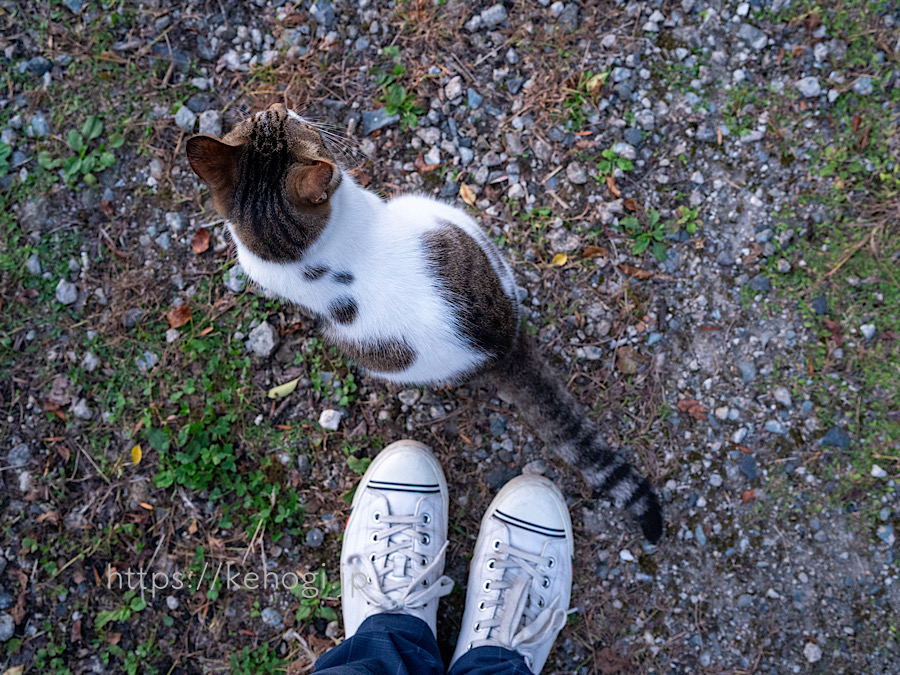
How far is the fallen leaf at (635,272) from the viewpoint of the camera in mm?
3262

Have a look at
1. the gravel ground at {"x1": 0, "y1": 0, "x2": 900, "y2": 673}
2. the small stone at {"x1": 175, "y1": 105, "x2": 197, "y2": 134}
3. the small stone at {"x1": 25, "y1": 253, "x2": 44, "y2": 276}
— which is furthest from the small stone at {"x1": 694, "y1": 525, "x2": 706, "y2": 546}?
the small stone at {"x1": 25, "y1": 253, "x2": 44, "y2": 276}

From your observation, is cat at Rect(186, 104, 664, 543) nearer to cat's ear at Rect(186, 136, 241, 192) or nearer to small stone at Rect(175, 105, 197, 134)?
cat's ear at Rect(186, 136, 241, 192)

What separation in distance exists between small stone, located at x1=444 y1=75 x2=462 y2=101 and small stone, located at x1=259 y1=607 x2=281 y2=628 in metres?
3.39

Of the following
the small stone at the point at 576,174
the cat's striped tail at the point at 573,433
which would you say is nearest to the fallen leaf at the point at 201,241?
the cat's striped tail at the point at 573,433

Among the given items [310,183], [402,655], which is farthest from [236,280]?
[402,655]

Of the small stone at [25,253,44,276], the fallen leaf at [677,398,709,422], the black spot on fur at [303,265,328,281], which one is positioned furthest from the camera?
the small stone at [25,253,44,276]

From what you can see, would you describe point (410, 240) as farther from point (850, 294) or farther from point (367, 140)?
point (850, 294)

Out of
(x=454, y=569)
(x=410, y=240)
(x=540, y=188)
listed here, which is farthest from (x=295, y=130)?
(x=454, y=569)

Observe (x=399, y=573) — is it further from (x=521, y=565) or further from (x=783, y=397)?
(x=783, y=397)

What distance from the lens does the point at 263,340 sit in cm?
331

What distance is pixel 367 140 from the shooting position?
3410 mm

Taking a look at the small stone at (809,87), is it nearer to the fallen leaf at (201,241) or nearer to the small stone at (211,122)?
the small stone at (211,122)

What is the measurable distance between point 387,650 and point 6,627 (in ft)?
7.96

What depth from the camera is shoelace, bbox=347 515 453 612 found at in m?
3.05
